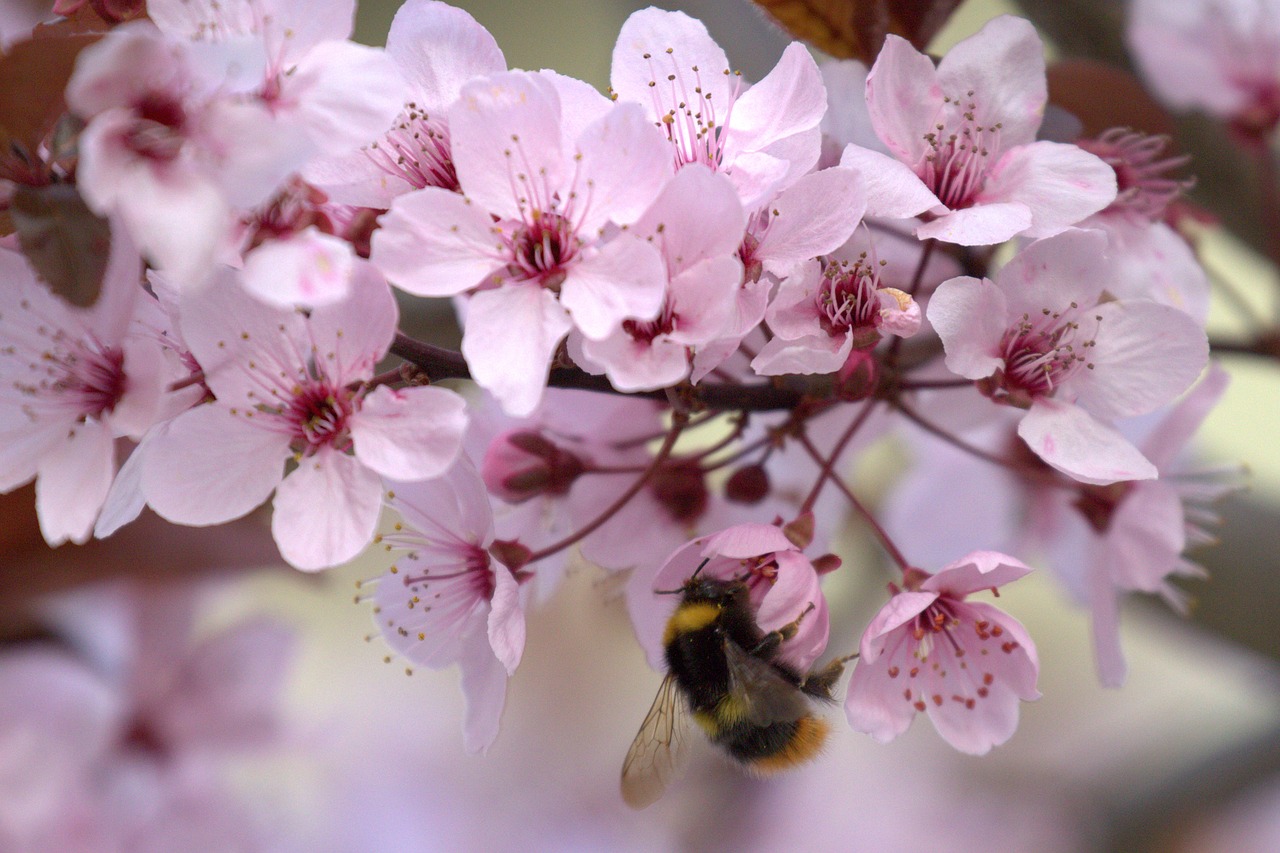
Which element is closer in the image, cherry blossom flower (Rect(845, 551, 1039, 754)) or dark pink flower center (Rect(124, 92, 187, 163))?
dark pink flower center (Rect(124, 92, 187, 163))

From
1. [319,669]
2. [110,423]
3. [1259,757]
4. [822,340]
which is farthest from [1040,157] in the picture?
[319,669]

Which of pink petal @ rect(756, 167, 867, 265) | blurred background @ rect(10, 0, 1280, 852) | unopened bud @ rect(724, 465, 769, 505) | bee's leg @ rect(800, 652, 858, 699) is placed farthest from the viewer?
blurred background @ rect(10, 0, 1280, 852)

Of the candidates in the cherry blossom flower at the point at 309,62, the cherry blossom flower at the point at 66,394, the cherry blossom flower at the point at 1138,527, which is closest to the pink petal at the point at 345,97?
the cherry blossom flower at the point at 309,62

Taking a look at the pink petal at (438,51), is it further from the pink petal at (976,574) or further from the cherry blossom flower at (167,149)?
the pink petal at (976,574)

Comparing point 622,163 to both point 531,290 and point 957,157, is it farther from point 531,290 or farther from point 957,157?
point 957,157

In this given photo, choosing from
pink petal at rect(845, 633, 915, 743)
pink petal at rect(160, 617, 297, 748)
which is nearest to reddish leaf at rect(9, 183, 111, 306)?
pink petal at rect(845, 633, 915, 743)

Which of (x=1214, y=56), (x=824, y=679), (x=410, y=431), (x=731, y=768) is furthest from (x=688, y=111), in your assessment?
(x=731, y=768)

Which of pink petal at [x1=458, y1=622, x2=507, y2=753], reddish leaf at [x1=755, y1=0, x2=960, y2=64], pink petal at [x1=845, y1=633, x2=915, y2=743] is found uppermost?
reddish leaf at [x1=755, y1=0, x2=960, y2=64]

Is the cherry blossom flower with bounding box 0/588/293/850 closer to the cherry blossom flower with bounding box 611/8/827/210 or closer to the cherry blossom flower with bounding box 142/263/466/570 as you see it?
the cherry blossom flower with bounding box 142/263/466/570

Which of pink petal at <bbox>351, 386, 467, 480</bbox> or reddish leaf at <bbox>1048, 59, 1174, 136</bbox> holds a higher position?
reddish leaf at <bbox>1048, 59, 1174, 136</bbox>
